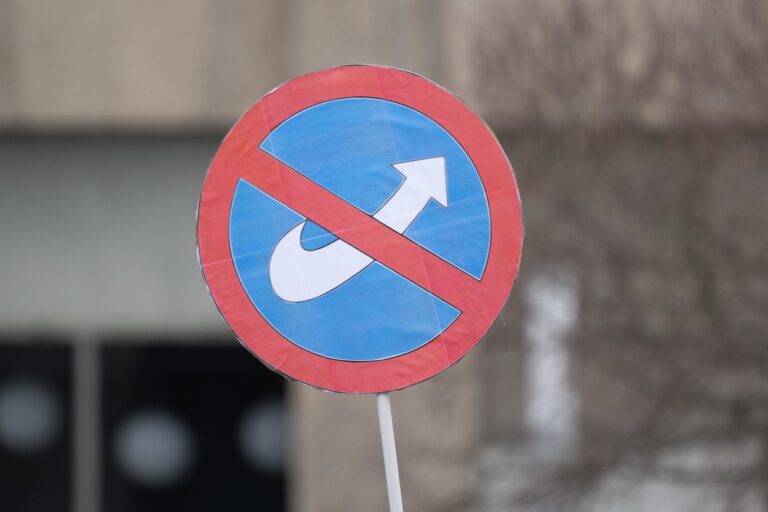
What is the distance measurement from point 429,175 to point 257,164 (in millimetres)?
467

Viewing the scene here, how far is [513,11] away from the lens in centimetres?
679

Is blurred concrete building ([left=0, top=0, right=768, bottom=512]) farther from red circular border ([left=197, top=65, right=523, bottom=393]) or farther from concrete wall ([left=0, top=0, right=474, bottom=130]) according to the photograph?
red circular border ([left=197, top=65, right=523, bottom=393])

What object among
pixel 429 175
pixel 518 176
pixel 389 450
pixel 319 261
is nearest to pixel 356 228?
pixel 319 261

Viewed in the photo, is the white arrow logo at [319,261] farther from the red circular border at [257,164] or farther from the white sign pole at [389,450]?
the white sign pole at [389,450]

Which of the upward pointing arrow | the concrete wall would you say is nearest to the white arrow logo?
the upward pointing arrow

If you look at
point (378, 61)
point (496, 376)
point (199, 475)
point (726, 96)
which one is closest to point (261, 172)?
point (726, 96)

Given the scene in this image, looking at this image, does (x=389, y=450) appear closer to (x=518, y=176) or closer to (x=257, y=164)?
(x=257, y=164)

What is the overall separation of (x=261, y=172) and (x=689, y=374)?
12.2 feet

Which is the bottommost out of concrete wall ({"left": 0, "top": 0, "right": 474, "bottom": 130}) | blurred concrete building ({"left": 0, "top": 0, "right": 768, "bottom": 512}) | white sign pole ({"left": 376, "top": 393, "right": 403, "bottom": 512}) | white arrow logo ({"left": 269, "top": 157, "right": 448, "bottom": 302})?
white sign pole ({"left": 376, "top": 393, "right": 403, "bottom": 512})

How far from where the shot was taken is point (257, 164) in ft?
11.5

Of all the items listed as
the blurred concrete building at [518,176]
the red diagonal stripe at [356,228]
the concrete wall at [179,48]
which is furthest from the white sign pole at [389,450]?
the concrete wall at [179,48]

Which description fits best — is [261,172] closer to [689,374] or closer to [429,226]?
[429,226]

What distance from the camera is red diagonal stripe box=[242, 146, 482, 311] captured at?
3482mm

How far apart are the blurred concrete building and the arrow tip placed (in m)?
3.13
